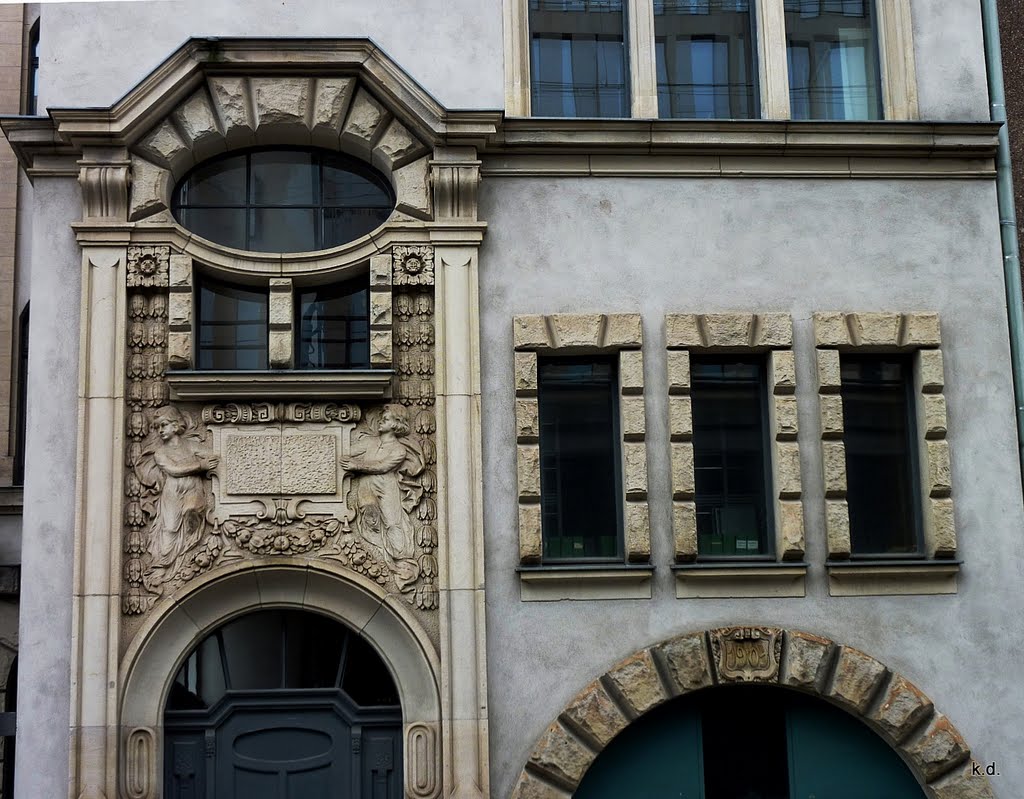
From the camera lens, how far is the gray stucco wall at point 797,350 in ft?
41.5

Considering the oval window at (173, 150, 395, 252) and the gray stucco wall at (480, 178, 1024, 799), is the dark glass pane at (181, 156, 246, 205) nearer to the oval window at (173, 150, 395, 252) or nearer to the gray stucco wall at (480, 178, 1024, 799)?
the oval window at (173, 150, 395, 252)

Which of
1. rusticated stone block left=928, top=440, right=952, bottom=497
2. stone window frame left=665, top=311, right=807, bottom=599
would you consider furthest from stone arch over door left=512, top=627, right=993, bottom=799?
rusticated stone block left=928, top=440, right=952, bottom=497

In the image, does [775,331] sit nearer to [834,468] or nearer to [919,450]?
[834,468]

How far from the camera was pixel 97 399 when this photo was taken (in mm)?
12617

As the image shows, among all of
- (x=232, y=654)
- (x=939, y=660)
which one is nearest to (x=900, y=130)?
(x=939, y=660)

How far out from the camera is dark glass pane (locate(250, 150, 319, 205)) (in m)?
13.5

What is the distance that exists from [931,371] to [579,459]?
3296mm

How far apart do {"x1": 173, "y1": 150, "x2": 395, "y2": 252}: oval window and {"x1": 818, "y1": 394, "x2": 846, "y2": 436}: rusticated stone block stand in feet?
14.3

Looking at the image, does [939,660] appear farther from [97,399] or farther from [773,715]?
[97,399]

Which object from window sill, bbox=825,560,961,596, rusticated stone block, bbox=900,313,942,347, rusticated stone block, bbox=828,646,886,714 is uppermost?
rusticated stone block, bbox=900,313,942,347

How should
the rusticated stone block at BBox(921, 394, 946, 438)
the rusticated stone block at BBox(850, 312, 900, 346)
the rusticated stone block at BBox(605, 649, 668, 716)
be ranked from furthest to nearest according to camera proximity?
the rusticated stone block at BBox(850, 312, 900, 346), the rusticated stone block at BBox(921, 394, 946, 438), the rusticated stone block at BBox(605, 649, 668, 716)

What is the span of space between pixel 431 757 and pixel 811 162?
6444 mm

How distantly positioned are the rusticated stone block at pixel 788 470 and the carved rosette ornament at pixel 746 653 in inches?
48.0

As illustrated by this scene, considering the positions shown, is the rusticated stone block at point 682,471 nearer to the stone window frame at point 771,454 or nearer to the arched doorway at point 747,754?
the stone window frame at point 771,454
